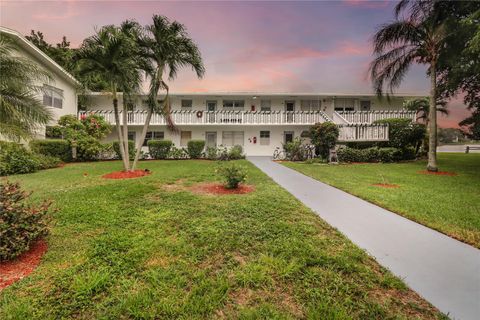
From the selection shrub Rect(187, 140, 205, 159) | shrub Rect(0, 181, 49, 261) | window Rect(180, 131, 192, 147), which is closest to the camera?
shrub Rect(0, 181, 49, 261)

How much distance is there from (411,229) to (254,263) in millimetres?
3069

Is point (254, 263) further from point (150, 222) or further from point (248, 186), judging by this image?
point (248, 186)

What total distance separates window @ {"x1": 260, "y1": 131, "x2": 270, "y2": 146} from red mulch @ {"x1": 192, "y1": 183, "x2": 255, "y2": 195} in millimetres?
12912

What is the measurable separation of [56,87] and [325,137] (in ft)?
63.1

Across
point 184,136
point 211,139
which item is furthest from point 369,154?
point 184,136

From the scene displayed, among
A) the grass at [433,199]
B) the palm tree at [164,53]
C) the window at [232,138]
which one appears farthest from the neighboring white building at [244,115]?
the grass at [433,199]

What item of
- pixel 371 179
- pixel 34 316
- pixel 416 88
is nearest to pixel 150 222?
pixel 34 316

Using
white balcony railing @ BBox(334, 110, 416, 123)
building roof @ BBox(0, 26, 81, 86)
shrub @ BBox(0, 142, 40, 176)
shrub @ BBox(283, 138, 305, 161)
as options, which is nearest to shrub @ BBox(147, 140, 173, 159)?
building roof @ BBox(0, 26, 81, 86)

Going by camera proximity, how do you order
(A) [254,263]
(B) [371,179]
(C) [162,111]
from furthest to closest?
(C) [162,111] < (B) [371,179] < (A) [254,263]

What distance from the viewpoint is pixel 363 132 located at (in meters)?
A: 14.8

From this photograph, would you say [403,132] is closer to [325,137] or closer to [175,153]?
[325,137]

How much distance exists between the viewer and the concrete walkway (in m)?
2.27

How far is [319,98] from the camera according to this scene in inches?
772

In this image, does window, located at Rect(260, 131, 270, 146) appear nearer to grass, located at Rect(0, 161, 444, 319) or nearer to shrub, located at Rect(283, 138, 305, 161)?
shrub, located at Rect(283, 138, 305, 161)
